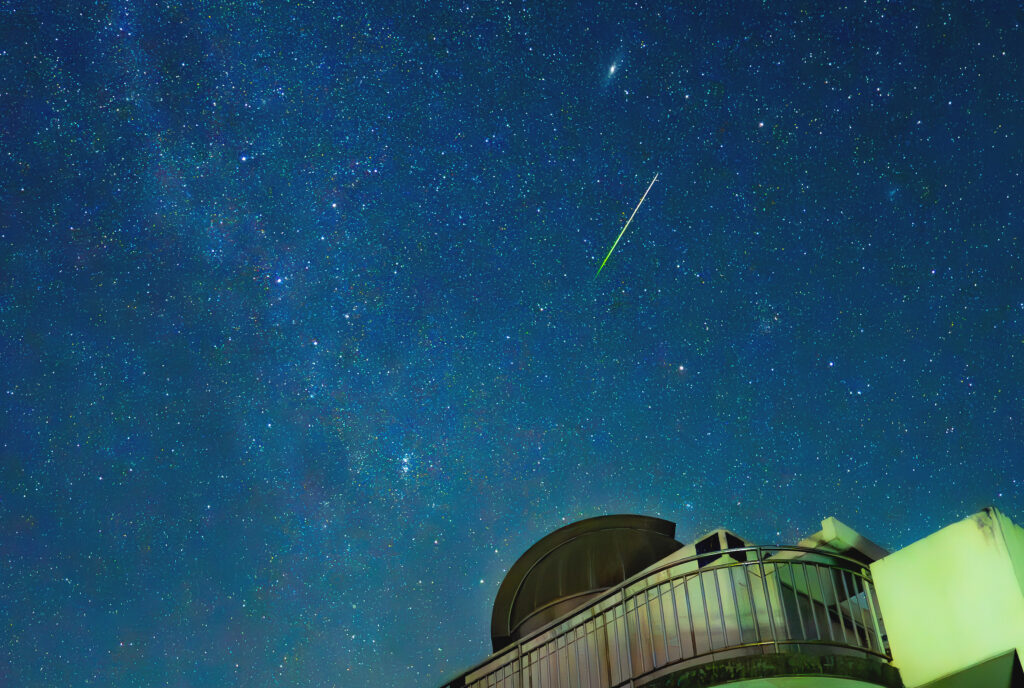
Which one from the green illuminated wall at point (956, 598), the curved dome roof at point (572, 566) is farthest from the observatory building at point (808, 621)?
the curved dome roof at point (572, 566)

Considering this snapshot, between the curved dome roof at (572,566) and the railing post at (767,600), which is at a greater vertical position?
the curved dome roof at (572,566)

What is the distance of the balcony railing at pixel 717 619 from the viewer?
37.7ft

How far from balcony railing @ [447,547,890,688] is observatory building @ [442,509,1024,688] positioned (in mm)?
25

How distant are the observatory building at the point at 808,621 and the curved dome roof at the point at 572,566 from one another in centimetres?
192

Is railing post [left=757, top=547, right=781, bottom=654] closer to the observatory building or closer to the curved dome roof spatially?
the observatory building

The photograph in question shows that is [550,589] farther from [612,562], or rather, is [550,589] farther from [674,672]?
[674,672]

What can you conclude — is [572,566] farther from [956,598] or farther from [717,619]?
[956,598]

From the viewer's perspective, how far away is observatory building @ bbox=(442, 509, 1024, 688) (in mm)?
10359

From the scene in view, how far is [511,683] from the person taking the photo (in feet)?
48.3

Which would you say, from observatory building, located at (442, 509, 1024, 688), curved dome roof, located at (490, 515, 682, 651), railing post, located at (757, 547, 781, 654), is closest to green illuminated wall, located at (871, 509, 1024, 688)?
observatory building, located at (442, 509, 1024, 688)

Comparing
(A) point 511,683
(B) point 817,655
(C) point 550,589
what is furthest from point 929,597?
(C) point 550,589

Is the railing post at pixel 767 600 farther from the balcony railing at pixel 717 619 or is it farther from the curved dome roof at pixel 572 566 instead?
the curved dome roof at pixel 572 566

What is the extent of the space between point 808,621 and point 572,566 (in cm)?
605

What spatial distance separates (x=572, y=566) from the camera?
17672 mm
